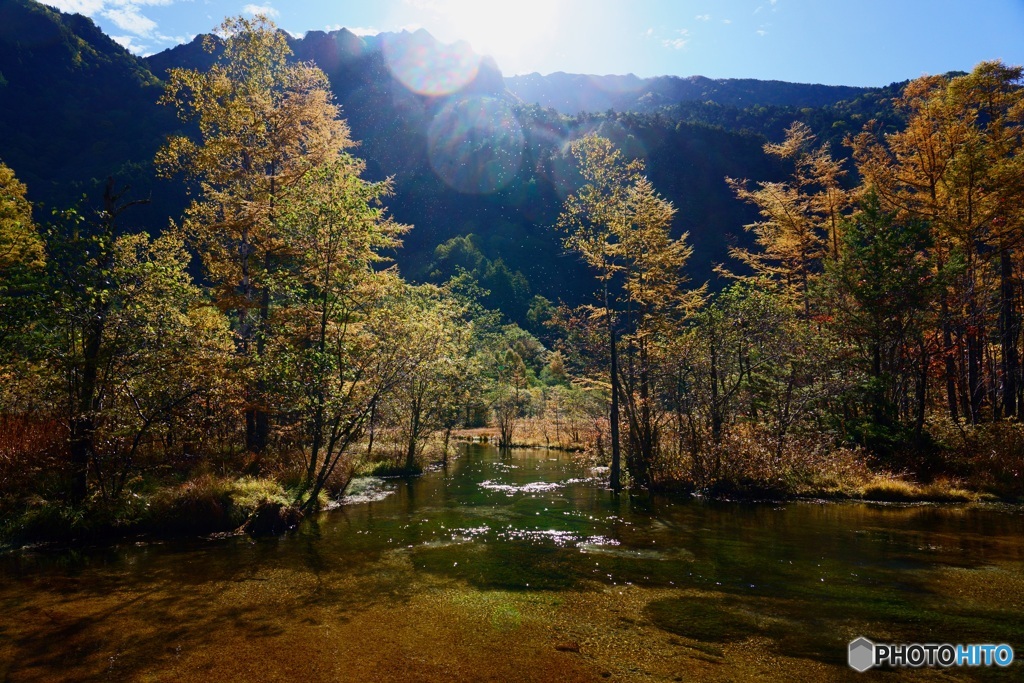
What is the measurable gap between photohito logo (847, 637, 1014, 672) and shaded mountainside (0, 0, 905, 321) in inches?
4269

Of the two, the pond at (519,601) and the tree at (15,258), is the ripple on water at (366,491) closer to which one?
the pond at (519,601)

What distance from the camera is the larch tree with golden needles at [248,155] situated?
1695 cm

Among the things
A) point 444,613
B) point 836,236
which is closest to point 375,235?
point 444,613

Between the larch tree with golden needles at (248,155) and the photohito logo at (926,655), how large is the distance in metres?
15.9

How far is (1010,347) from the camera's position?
1908cm

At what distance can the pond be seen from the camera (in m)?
5.42

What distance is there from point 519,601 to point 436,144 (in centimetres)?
18604

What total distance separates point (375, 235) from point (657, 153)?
460 ft

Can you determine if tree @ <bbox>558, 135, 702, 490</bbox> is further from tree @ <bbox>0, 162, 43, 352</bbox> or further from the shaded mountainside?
the shaded mountainside

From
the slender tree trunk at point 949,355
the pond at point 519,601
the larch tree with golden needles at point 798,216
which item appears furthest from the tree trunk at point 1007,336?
the pond at point 519,601

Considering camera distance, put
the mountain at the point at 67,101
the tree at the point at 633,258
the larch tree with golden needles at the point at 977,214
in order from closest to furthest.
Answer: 1. the larch tree with golden needles at the point at 977,214
2. the tree at the point at 633,258
3. the mountain at the point at 67,101

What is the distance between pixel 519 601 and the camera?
748cm

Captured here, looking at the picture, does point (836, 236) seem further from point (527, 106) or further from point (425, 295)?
point (527, 106)

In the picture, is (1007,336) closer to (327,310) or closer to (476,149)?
(327,310)
